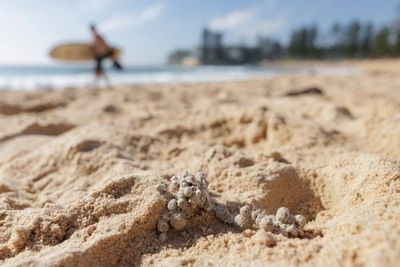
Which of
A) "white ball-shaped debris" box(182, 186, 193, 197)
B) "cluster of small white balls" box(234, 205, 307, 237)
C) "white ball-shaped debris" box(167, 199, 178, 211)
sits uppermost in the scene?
"white ball-shaped debris" box(182, 186, 193, 197)

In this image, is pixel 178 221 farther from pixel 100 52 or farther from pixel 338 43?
pixel 338 43

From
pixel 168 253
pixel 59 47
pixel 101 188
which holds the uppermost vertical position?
pixel 59 47

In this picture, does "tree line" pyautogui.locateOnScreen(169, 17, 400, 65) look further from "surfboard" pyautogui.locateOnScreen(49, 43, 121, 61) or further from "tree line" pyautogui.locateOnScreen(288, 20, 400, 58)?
"surfboard" pyautogui.locateOnScreen(49, 43, 121, 61)

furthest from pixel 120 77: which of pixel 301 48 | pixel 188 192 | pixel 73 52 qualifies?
pixel 301 48

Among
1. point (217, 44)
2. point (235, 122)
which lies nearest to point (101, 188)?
point (235, 122)

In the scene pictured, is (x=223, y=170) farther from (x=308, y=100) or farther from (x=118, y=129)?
(x=308, y=100)

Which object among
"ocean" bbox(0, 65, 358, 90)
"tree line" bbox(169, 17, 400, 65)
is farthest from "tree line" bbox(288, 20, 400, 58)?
"ocean" bbox(0, 65, 358, 90)

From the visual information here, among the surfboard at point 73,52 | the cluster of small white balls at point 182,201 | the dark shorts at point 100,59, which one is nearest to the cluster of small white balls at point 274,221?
the cluster of small white balls at point 182,201

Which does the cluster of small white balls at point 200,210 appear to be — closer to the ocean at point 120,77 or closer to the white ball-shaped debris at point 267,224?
the white ball-shaped debris at point 267,224
